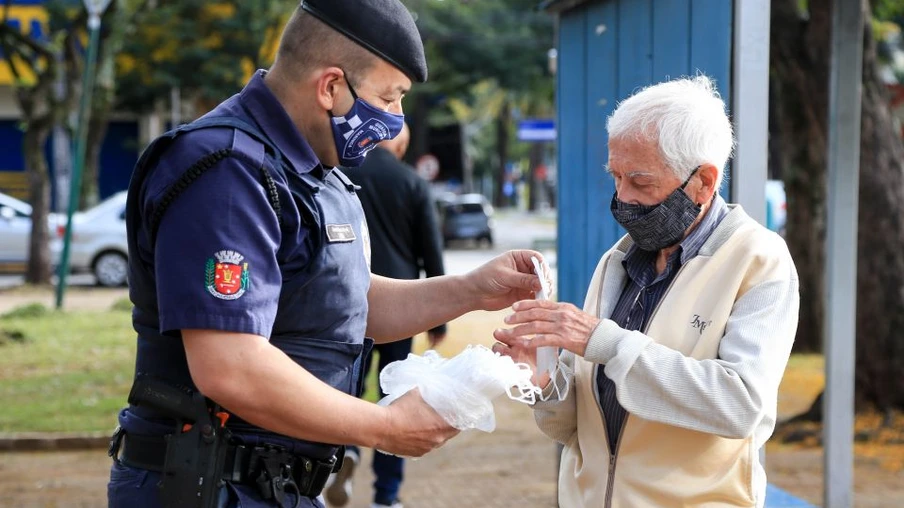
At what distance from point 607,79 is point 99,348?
8764 mm

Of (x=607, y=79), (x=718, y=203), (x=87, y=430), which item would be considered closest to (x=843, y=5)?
(x=607, y=79)

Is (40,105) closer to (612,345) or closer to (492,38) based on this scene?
(492,38)

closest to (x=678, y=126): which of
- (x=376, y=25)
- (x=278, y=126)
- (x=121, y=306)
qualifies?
(x=376, y=25)

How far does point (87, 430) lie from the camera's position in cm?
841

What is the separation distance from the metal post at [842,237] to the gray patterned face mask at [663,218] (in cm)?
280

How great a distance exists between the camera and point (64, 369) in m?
11.1

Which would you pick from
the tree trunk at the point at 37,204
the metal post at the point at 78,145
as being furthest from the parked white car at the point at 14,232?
the metal post at the point at 78,145

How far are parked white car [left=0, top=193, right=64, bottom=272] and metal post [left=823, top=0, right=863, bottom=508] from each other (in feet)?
55.1

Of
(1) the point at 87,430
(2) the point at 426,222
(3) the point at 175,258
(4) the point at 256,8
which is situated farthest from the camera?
(4) the point at 256,8

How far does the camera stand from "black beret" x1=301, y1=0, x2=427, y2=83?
2.33 metres

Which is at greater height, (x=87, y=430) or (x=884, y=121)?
(x=884, y=121)

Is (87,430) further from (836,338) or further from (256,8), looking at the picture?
(256,8)

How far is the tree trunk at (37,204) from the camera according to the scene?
1827cm

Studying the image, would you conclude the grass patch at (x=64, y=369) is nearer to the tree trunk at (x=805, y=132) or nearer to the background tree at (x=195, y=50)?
the tree trunk at (x=805, y=132)
